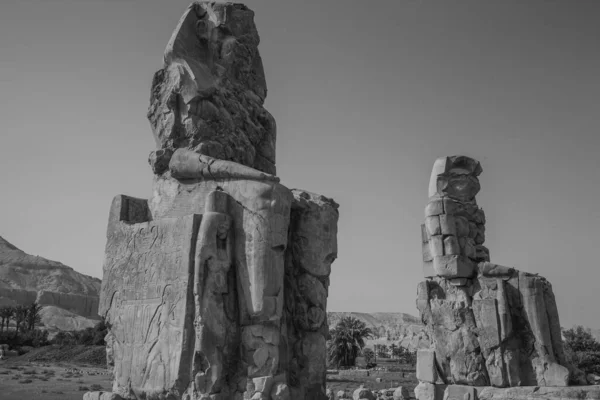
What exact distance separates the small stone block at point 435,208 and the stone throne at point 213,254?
79.4 inches

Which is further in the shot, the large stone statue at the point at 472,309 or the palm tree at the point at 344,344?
the palm tree at the point at 344,344

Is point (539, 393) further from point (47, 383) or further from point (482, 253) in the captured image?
point (47, 383)

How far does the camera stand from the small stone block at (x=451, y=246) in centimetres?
810

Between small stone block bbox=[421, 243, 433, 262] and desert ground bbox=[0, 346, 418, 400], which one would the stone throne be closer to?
small stone block bbox=[421, 243, 433, 262]

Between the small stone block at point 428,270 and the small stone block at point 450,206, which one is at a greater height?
the small stone block at point 450,206

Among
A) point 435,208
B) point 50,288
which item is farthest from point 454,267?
point 50,288

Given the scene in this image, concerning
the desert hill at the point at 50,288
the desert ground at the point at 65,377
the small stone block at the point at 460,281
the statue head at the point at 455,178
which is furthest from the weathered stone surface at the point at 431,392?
the desert hill at the point at 50,288

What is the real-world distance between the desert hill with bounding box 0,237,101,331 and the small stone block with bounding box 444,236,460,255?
69814mm

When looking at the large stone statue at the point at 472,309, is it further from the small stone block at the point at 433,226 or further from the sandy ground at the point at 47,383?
the sandy ground at the point at 47,383

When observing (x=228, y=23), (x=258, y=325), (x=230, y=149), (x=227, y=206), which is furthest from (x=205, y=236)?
(x=228, y=23)

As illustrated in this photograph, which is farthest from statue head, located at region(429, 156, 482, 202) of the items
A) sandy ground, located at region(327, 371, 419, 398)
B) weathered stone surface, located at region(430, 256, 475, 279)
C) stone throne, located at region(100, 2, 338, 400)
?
sandy ground, located at region(327, 371, 419, 398)

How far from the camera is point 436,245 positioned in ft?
27.0

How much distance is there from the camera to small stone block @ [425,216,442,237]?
826cm

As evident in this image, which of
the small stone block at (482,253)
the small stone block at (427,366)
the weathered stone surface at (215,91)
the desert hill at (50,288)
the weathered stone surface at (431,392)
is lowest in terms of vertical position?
the weathered stone surface at (431,392)
